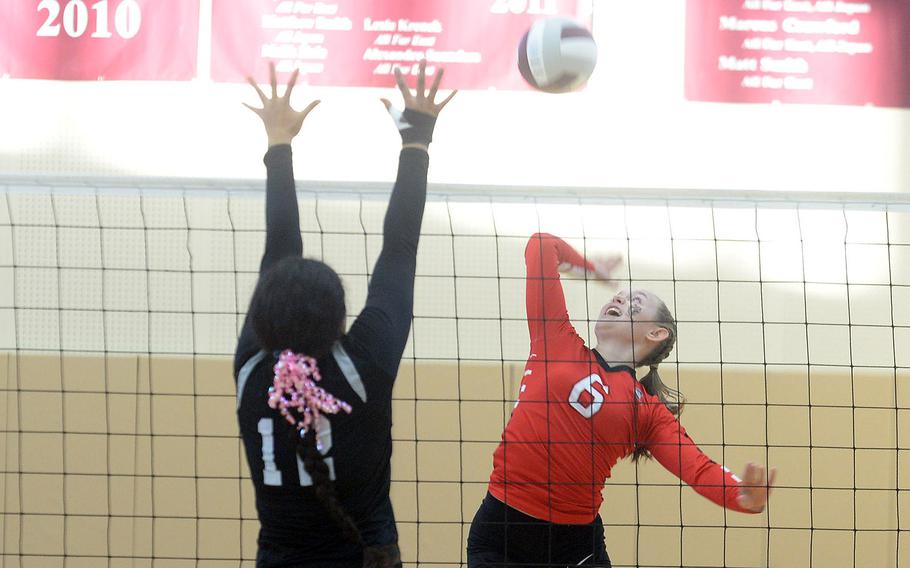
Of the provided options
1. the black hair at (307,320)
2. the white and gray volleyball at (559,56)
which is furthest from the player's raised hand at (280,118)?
the white and gray volleyball at (559,56)

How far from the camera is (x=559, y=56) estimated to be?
3986 millimetres

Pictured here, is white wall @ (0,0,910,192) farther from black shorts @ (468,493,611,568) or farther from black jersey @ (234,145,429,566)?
black jersey @ (234,145,429,566)

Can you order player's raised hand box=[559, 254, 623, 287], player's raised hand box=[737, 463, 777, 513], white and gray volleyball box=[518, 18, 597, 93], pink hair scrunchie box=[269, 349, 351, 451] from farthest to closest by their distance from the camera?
white and gray volleyball box=[518, 18, 597, 93] → player's raised hand box=[559, 254, 623, 287] → player's raised hand box=[737, 463, 777, 513] → pink hair scrunchie box=[269, 349, 351, 451]

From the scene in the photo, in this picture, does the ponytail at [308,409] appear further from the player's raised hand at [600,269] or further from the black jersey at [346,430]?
the player's raised hand at [600,269]

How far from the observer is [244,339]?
7.62 feet

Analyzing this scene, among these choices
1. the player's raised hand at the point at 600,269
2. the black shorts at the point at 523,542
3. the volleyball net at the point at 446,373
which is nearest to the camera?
the black shorts at the point at 523,542

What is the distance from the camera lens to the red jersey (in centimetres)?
350

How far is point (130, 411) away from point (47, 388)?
48 centimetres

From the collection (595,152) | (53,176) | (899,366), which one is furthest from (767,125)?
(53,176)

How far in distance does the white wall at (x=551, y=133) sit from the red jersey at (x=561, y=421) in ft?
7.13

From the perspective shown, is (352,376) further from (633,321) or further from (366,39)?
(366,39)

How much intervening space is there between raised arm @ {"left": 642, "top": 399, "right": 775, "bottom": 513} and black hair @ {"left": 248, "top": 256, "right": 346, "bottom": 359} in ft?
4.64

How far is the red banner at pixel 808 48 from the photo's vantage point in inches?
222

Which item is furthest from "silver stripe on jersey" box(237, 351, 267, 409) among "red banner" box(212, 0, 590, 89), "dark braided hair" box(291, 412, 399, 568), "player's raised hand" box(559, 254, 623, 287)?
"red banner" box(212, 0, 590, 89)
